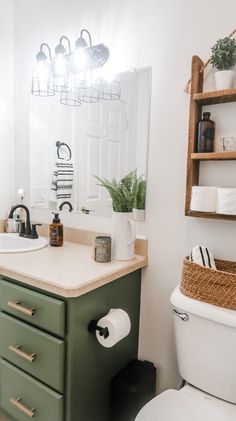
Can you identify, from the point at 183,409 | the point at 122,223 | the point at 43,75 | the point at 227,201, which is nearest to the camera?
the point at 183,409

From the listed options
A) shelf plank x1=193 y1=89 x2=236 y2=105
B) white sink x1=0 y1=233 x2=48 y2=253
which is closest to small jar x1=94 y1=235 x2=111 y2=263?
white sink x1=0 y1=233 x2=48 y2=253

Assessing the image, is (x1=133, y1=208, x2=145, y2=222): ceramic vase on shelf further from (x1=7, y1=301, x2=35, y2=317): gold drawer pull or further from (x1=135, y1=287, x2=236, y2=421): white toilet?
(x1=7, y1=301, x2=35, y2=317): gold drawer pull

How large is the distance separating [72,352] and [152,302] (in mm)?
522

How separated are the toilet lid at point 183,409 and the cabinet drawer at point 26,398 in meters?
0.36

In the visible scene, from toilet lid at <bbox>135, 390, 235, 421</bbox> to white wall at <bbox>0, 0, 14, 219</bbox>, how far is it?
56.8 inches

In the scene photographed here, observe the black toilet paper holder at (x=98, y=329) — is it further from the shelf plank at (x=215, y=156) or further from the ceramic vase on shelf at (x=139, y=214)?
the shelf plank at (x=215, y=156)

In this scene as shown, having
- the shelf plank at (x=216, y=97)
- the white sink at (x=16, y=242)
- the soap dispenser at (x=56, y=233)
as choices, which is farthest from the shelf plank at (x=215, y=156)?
the white sink at (x=16, y=242)

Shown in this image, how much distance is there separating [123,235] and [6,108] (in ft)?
4.01

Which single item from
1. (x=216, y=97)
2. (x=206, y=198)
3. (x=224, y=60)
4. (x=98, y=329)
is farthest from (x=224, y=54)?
(x=98, y=329)

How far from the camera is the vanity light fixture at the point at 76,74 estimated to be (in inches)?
62.1

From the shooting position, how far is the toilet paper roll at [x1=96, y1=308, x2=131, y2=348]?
3.81ft

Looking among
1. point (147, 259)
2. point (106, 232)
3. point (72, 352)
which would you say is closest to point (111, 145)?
point (106, 232)

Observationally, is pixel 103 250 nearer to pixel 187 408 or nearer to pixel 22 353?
pixel 22 353

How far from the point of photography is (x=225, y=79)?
3.88ft
